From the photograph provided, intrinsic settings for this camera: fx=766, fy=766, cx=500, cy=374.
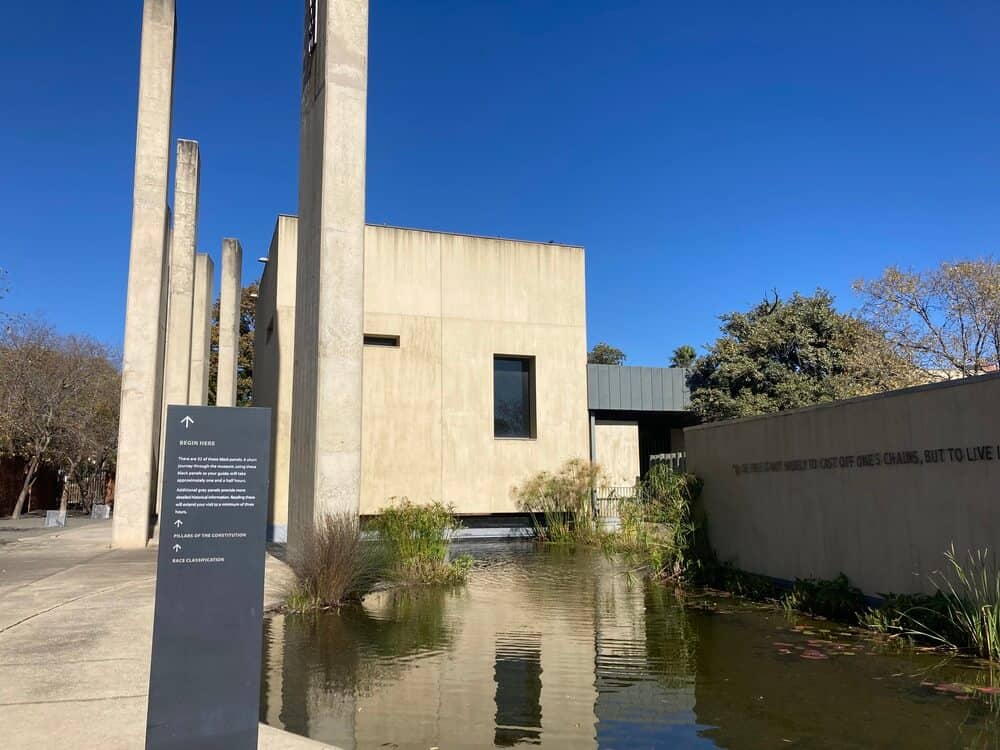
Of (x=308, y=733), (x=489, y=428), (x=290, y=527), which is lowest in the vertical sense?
(x=308, y=733)

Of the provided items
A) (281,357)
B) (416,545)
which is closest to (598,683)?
(416,545)

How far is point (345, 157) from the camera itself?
479 inches

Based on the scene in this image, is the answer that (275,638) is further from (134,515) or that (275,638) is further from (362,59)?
(134,515)

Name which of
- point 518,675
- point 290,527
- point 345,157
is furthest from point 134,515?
point 518,675

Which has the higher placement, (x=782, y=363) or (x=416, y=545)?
(x=782, y=363)

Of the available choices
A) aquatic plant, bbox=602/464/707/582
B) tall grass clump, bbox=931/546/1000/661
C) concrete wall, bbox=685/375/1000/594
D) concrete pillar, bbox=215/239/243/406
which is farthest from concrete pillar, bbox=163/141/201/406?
tall grass clump, bbox=931/546/1000/661

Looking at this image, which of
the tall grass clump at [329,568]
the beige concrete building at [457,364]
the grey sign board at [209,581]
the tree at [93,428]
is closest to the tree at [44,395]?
the tree at [93,428]

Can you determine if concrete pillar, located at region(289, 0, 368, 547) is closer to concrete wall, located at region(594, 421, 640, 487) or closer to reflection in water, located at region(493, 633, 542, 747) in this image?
reflection in water, located at region(493, 633, 542, 747)

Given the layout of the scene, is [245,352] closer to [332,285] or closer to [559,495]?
[559,495]

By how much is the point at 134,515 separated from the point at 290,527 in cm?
558

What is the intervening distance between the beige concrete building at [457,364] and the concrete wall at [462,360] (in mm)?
32

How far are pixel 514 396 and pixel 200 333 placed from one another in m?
11.9

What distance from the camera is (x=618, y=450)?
83.0 feet

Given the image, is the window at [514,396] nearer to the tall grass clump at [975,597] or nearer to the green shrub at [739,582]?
the green shrub at [739,582]
